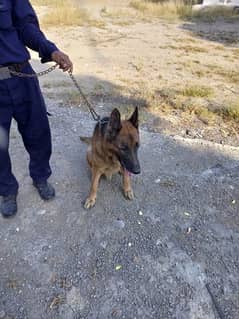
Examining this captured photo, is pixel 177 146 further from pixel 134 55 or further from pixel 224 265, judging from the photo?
pixel 134 55

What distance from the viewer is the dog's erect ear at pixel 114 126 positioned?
2.30 metres

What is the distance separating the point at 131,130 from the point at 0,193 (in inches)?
46.9

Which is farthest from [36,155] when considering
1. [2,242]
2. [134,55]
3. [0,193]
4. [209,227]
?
[134,55]

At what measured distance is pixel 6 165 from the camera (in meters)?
2.49

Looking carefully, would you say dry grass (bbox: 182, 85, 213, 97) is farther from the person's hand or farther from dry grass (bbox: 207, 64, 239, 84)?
the person's hand

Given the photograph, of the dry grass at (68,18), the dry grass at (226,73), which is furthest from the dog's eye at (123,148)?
the dry grass at (68,18)

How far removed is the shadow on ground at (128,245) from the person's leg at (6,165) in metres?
0.11

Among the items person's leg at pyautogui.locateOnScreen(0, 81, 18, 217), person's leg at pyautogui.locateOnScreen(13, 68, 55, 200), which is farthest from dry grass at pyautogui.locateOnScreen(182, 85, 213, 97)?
person's leg at pyautogui.locateOnScreen(0, 81, 18, 217)

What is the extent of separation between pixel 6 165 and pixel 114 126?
2.90 feet

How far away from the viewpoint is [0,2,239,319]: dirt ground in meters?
2.07

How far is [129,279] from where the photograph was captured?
2211 millimetres

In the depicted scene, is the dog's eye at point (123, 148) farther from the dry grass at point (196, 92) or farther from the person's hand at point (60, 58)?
the dry grass at point (196, 92)

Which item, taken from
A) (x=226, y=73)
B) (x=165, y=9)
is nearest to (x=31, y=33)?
(x=226, y=73)

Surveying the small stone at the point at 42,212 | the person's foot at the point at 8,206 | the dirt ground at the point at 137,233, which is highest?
the person's foot at the point at 8,206
